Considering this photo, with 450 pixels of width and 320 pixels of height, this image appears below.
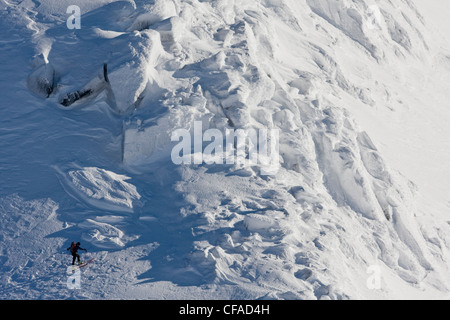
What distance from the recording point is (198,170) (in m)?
17.9

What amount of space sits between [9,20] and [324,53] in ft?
43.6

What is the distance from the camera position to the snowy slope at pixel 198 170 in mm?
15289

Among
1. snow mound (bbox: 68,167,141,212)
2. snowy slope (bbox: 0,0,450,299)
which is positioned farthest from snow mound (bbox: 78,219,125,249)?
snow mound (bbox: 68,167,141,212)

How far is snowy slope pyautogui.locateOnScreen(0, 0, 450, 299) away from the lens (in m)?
15.3

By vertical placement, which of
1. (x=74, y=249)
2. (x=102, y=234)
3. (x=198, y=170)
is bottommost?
(x=102, y=234)

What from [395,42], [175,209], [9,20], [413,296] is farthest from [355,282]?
[395,42]

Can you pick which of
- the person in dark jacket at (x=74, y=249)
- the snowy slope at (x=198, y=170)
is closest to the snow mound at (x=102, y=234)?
the snowy slope at (x=198, y=170)

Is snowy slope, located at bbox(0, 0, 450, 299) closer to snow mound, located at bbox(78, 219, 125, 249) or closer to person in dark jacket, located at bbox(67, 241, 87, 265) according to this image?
snow mound, located at bbox(78, 219, 125, 249)

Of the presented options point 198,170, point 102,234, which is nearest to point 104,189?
point 102,234

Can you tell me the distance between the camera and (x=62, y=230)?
16047mm

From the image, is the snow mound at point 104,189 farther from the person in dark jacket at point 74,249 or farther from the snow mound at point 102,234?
the person in dark jacket at point 74,249

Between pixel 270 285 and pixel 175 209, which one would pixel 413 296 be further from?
pixel 175 209

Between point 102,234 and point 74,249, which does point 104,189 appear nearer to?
point 102,234

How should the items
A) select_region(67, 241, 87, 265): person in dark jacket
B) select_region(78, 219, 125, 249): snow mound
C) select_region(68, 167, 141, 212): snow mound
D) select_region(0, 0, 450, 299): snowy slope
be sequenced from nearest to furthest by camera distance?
select_region(67, 241, 87, 265): person in dark jacket < select_region(0, 0, 450, 299): snowy slope < select_region(78, 219, 125, 249): snow mound < select_region(68, 167, 141, 212): snow mound
